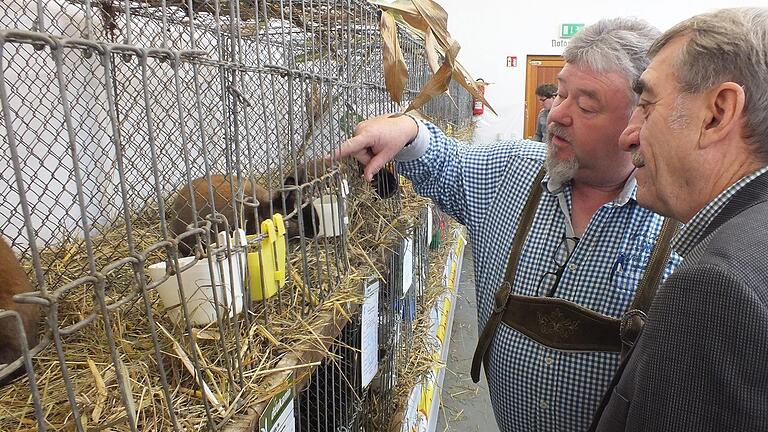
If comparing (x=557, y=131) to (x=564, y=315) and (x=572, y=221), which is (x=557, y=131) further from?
(x=564, y=315)

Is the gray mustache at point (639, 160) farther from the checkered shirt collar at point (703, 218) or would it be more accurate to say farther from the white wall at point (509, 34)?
the white wall at point (509, 34)

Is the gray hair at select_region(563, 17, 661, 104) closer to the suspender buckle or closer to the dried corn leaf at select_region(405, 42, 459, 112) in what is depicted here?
the dried corn leaf at select_region(405, 42, 459, 112)

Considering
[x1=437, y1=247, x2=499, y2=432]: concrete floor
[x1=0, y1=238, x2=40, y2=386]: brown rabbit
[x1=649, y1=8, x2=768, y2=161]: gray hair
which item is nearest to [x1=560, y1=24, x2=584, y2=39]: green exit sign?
[x1=437, y1=247, x2=499, y2=432]: concrete floor

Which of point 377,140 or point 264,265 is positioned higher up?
point 377,140

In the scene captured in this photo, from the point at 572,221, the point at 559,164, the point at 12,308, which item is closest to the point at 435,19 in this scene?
the point at 559,164

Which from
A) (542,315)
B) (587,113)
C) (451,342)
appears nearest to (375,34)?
(587,113)

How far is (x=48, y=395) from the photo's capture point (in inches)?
24.1

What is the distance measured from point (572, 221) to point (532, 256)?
12cm

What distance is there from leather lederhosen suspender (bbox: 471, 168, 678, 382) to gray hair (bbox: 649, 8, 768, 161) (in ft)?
1.35

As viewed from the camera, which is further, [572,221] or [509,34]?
[509,34]

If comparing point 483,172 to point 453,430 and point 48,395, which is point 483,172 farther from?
point 453,430

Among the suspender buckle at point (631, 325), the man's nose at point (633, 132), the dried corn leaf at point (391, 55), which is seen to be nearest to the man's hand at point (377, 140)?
the dried corn leaf at point (391, 55)

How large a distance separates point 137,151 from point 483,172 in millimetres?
871

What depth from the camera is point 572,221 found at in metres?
1.19
